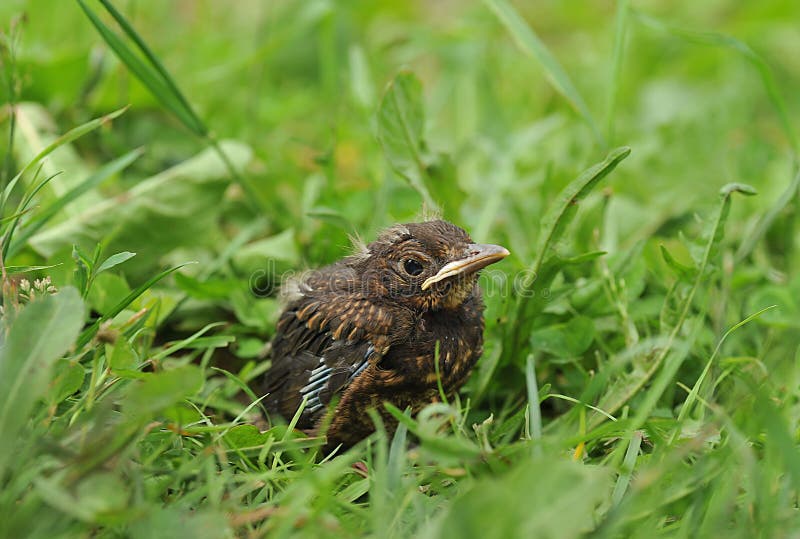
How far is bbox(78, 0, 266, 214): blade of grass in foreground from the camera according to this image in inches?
103

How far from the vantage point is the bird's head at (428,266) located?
239 cm

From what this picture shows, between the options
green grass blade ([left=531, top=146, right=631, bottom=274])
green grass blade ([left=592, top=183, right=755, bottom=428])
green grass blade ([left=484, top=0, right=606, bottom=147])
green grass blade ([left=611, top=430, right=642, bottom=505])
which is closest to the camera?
green grass blade ([left=611, top=430, right=642, bottom=505])

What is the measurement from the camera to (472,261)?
235cm

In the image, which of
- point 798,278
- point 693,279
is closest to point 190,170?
point 693,279

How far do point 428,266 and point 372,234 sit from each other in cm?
86

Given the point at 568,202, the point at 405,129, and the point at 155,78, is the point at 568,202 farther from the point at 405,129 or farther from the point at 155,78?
the point at 155,78

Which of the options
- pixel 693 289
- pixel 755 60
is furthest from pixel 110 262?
pixel 755 60

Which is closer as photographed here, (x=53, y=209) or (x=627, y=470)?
(x=627, y=470)

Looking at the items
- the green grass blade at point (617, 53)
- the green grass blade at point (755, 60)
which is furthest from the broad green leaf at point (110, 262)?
the green grass blade at point (755, 60)

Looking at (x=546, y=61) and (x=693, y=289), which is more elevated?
(x=546, y=61)

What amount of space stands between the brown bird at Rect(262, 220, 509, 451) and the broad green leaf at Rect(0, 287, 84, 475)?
2.77ft

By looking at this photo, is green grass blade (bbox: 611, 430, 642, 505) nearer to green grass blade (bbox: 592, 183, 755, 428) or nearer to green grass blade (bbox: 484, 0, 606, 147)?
green grass blade (bbox: 592, 183, 755, 428)

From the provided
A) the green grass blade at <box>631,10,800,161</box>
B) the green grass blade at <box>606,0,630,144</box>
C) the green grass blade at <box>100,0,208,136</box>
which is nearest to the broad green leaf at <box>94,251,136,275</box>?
the green grass blade at <box>100,0,208,136</box>

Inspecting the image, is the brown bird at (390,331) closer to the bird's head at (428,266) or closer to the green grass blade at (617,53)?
the bird's head at (428,266)
